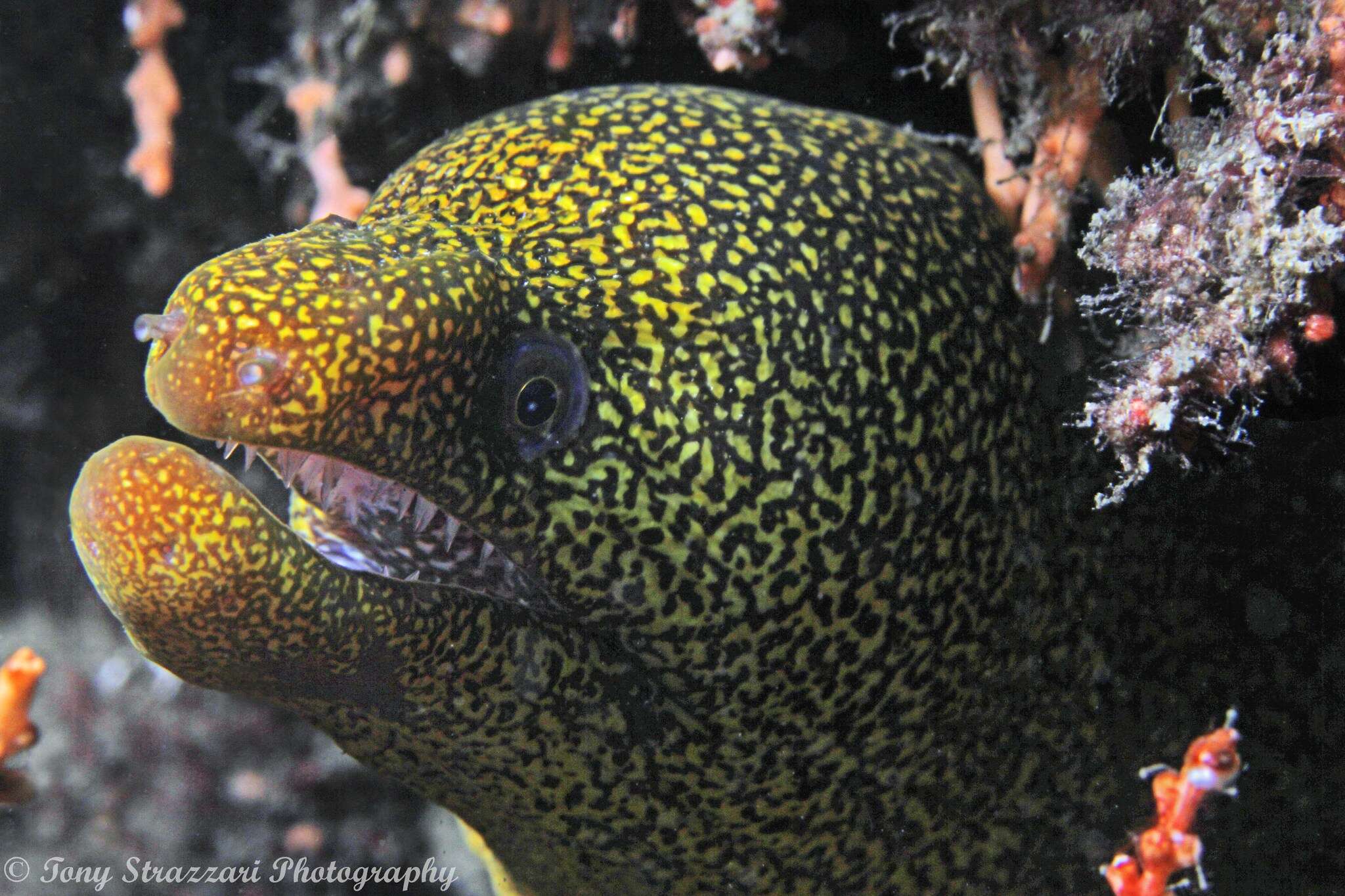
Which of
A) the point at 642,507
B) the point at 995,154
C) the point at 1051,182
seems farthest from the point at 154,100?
the point at 1051,182

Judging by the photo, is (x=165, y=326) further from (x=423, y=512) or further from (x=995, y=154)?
(x=995, y=154)

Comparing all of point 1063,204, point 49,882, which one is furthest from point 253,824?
point 1063,204

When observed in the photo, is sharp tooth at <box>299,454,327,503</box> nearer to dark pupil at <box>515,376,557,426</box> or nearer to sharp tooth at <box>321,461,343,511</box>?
sharp tooth at <box>321,461,343,511</box>

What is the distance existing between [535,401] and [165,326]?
0.64 m

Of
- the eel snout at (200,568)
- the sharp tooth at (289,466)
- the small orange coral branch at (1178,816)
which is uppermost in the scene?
the small orange coral branch at (1178,816)

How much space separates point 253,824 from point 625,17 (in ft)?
11.9

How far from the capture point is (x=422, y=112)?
3543 millimetres

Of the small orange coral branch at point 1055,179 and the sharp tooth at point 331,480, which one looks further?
the small orange coral branch at point 1055,179

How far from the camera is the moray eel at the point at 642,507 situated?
5.34 ft

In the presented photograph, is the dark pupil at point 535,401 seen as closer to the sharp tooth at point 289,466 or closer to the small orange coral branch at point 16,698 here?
the sharp tooth at point 289,466

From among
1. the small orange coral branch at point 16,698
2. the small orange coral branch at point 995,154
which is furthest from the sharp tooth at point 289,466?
the small orange coral branch at point 995,154

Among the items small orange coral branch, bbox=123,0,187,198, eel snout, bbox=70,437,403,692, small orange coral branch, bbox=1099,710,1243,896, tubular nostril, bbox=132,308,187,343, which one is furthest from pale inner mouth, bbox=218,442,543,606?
small orange coral branch, bbox=123,0,187,198

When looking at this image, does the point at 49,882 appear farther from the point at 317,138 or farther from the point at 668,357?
the point at 668,357

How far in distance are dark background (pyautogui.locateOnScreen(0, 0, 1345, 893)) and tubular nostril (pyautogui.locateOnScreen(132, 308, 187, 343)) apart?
2.21 metres
